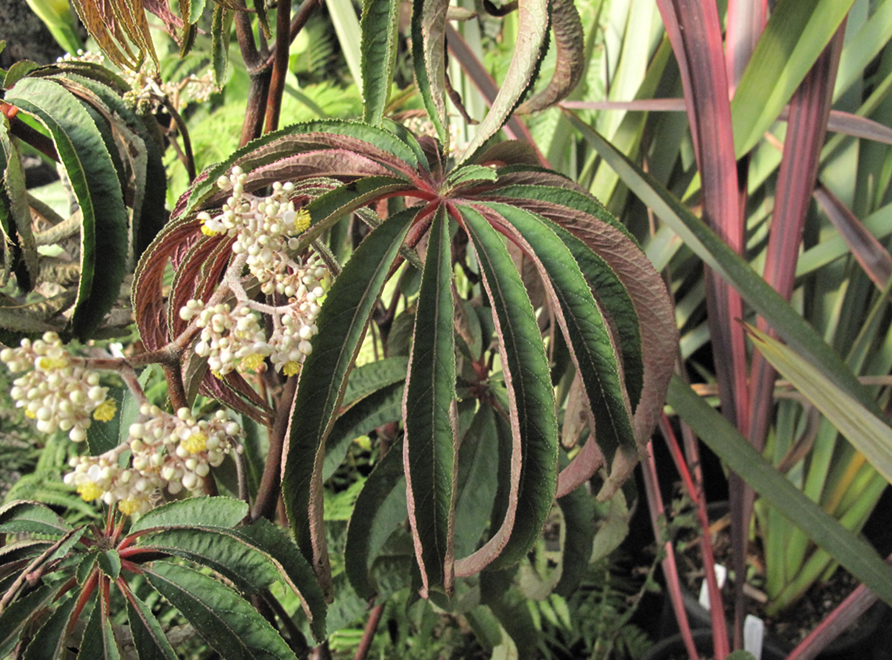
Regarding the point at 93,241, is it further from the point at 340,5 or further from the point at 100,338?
the point at 340,5

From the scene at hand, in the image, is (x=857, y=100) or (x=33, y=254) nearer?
(x=33, y=254)

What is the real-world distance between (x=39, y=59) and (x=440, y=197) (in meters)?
1.39

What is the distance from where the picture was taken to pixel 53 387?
0.30 meters

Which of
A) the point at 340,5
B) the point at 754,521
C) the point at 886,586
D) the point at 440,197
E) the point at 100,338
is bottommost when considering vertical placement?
the point at 754,521

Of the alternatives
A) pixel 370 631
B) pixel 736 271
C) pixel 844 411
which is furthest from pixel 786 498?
pixel 370 631

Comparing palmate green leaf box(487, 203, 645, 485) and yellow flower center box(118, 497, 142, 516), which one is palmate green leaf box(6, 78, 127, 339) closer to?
yellow flower center box(118, 497, 142, 516)

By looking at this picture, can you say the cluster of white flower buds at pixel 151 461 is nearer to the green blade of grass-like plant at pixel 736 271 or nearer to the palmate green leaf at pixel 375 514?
the palmate green leaf at pixel 375 514

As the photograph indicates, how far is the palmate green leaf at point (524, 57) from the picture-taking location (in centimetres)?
35

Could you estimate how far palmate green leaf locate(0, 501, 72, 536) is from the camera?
1.63 ft

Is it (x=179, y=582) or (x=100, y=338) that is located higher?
(x=100, y=338)

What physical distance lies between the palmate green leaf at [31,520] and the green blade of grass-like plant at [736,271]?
61 centimetres

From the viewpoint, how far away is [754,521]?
4.46 ft

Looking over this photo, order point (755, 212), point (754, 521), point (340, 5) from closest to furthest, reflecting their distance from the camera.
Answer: point (340, 5) < point (755, 212) < point (754, 521)

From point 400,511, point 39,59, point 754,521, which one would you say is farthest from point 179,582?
point 39,59
